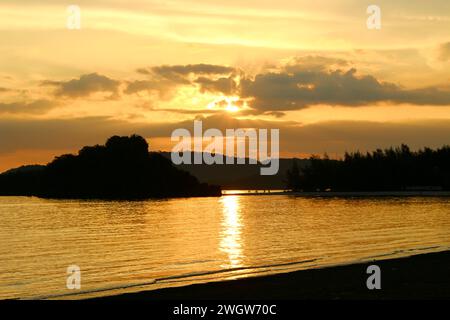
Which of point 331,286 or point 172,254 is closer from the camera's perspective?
point 331,286

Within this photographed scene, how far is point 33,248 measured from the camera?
2650 inches

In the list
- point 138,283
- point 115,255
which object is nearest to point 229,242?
point 115,255

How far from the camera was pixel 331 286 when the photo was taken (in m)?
29.5

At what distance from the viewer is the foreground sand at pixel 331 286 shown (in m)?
26.5

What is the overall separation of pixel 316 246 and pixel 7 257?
30119 millimetres

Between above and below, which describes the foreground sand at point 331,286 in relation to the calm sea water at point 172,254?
above

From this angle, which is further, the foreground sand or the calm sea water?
the calm sea water

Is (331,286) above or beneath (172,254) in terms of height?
above

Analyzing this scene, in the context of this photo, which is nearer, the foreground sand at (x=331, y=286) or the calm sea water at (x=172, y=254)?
the foreground sand at (x=331, y=286)

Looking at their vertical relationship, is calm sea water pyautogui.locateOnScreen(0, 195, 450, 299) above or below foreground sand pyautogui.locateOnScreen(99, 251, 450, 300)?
below

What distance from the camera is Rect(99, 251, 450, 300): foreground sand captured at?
86.8 feet
